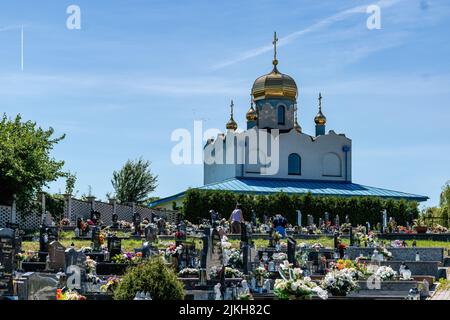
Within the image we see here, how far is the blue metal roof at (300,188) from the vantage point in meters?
63.4

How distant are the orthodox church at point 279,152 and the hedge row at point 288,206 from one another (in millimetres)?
6011

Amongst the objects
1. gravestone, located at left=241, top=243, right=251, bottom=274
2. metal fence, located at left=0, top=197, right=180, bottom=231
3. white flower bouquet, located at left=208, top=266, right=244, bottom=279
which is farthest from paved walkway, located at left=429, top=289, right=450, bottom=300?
metal fence, located at left=0, top=197, right=180, bottom=231

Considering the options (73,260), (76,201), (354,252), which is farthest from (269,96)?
(73,260)

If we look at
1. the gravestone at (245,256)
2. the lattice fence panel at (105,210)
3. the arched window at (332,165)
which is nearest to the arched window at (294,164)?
the arched window at (332,165)

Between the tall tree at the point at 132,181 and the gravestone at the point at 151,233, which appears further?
the tall tree at the point at 132,181

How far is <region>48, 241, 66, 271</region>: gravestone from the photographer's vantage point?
24094 millimetres

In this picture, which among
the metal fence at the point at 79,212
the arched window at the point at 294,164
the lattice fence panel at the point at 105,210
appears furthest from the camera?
the arched window at the point at 294,164

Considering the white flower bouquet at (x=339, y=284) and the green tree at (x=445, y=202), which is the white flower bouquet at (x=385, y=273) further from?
the green tree at (x=445, y=202)

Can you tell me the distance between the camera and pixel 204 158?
3063 inches

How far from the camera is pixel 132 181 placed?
75562mm

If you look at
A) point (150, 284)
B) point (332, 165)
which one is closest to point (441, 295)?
point (150, 284)

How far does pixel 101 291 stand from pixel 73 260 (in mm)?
2007

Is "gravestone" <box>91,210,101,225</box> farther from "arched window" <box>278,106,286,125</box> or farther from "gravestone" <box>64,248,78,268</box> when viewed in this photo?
"arched window" <box>278,106,286,125</box>
